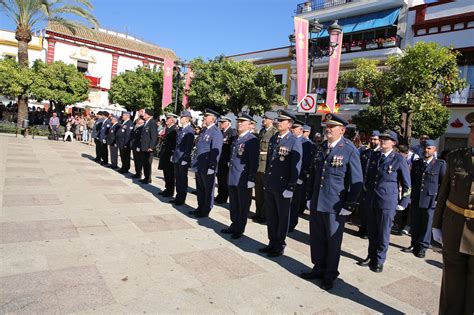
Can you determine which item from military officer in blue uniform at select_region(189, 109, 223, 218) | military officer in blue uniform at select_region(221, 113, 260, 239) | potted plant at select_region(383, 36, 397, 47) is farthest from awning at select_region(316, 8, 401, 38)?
military officer in blue uniform at select_region(221, 113, 260, 239)

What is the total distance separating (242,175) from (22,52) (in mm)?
21599

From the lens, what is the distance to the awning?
21.0 meters

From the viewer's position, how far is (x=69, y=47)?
129ft

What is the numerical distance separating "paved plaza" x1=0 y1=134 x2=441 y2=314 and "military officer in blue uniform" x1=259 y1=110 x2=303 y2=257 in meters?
0.30

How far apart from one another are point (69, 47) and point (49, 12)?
19.7 metres

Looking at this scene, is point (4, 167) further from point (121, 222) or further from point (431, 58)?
point (431, 58)

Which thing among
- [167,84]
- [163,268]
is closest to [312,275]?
[163,268]

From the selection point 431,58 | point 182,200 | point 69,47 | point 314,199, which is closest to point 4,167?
point 182,200

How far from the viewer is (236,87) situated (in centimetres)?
2198

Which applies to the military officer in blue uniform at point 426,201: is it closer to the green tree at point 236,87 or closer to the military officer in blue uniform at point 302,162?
the military officer in blue uniform at point 302,162

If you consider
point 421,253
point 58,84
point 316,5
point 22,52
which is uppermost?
point 316,5

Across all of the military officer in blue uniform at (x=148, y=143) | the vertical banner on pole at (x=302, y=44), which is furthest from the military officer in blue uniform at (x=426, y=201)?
the vertical banner on pole at (x=302, y=44)

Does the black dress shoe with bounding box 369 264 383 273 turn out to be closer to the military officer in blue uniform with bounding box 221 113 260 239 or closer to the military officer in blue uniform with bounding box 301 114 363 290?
the military officer in blue uniform with bounding box 301 114 363 290

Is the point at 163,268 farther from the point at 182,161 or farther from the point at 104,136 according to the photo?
the point at 104,136
